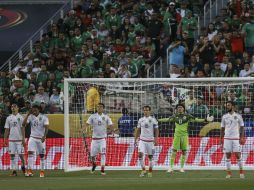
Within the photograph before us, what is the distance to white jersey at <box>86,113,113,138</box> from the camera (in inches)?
1014

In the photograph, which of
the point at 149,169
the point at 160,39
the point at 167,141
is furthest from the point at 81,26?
the point at 149,169

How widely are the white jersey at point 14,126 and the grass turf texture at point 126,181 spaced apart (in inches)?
41.8

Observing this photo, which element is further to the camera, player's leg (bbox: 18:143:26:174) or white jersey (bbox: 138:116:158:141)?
player's leg (bbox: 18:143:26:174)

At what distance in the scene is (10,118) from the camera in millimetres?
25984

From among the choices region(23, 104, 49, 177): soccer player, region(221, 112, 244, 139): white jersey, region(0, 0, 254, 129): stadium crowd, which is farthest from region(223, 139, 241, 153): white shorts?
region(23, 104, 49, 177): soccer player

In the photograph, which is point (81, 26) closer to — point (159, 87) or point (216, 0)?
point (216, 0)

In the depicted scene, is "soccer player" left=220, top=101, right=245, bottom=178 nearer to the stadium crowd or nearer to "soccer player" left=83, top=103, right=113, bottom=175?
"soccer player" left=83, top=103, right=113, bottom=175

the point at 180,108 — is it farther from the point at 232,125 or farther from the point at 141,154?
the point at 232,125

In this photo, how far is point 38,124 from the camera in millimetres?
25672

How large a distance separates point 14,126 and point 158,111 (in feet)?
13.8

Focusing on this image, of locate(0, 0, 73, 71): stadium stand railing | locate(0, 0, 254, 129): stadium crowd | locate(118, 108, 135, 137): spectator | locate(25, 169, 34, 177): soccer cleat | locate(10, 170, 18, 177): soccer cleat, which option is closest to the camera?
locate(25, 169, 34, 177): soccer cleat

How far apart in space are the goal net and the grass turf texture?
1.00m

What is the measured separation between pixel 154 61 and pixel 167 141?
17.9ft

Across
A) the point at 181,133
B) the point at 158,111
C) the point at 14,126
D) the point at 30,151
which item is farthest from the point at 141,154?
the point at 14,126
